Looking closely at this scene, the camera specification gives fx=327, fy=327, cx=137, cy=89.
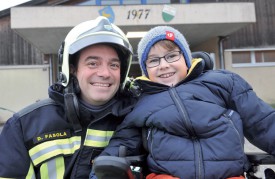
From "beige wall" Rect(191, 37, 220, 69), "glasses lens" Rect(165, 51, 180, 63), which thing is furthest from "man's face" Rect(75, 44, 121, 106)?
"beige wall" Rect(191, 37, 220, 69)

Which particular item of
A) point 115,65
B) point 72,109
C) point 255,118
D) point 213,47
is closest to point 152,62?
point 115,65

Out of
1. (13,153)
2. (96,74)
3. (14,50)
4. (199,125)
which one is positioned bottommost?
(13,153)

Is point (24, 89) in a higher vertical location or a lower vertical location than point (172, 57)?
higher

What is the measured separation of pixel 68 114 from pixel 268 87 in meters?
14.0

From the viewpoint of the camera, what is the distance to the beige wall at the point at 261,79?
47.0 feet

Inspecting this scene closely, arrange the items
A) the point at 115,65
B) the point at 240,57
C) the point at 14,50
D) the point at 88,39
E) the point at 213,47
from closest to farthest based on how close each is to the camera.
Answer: the point at 88,39, the point at 115,65, the point at 213,47, the point at 240,57, the point at 14,50

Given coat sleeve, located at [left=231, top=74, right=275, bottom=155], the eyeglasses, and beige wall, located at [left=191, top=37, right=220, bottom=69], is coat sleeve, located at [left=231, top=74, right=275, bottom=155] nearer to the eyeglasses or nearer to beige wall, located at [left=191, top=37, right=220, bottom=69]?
the eyeglasses

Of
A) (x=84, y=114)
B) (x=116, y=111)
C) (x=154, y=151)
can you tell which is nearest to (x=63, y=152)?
(x=84, y=114)

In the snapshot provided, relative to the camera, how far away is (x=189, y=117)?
1869 mm

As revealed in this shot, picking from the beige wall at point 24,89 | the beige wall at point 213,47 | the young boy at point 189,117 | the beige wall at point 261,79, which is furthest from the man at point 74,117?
the beige wall at point 24,89

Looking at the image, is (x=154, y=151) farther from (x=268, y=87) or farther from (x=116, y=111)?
(x=268, y=87)

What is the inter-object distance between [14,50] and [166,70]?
15.1m

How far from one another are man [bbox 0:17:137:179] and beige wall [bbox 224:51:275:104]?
42.5 feet

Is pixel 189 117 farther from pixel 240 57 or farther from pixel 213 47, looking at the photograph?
pixel 240 57
